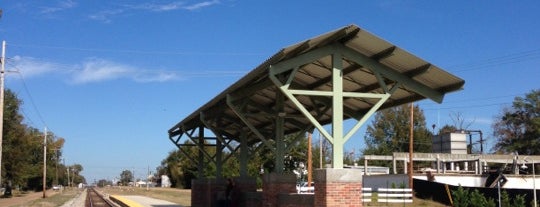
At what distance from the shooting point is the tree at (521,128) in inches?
A: 3073

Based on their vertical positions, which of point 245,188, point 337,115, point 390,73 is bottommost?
point 245,188

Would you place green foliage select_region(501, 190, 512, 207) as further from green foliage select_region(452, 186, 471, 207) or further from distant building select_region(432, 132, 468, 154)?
distant building select_region(432, 132, 468, 154)

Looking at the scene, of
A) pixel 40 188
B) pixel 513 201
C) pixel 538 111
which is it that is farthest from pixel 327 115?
pixel 40 188

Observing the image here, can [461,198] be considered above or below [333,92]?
below

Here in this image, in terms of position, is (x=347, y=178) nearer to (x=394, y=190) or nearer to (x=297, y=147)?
(x=394, y=190)

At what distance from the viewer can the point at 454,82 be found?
1404 centimetres

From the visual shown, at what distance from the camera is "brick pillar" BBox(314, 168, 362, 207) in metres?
12.4

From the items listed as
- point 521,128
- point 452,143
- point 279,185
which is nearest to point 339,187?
point 279,185

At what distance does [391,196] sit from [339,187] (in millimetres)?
27716

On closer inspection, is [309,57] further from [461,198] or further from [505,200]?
[461,198]

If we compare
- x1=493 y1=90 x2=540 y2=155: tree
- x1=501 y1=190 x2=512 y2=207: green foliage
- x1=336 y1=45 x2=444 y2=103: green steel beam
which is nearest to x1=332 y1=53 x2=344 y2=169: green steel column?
x1=336 y1=45 x2=444 y2=103: green steel beam

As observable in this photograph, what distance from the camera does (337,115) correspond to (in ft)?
42.1

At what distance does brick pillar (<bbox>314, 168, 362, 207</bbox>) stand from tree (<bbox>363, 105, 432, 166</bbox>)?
84686 millimetres

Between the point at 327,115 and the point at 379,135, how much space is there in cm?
8180
